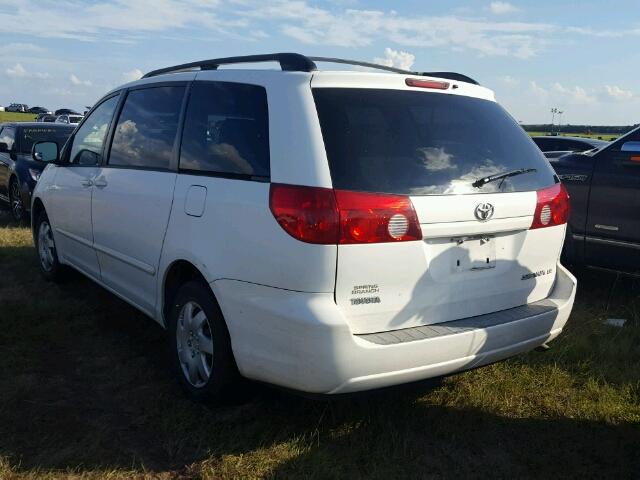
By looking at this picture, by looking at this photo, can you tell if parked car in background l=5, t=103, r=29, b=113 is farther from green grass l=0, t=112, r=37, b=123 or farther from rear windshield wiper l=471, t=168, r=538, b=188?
rear windshield wiper l=471, t=168, r=538, b=188

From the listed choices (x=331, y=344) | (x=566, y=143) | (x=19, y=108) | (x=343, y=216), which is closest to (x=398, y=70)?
(x=343, y=216)

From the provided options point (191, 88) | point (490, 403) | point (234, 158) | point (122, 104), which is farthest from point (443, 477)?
point (122, 104)

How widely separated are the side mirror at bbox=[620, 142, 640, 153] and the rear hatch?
2.57 meters

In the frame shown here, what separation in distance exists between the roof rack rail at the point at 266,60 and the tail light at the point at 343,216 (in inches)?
26.4

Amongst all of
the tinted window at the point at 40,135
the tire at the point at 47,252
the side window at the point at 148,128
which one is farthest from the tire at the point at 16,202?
the side window at the point at 148,128

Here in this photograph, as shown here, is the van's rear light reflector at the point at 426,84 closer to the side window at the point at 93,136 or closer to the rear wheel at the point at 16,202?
the side window at the point at 93,136

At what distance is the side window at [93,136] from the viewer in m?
4.66

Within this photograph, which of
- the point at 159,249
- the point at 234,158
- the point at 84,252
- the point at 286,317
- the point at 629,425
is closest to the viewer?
the point at 286,317

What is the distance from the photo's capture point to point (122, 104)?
14.7 ft

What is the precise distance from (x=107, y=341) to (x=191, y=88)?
1902 millimetres

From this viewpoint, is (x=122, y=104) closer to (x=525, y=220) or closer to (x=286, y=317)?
(x=286, y=317)

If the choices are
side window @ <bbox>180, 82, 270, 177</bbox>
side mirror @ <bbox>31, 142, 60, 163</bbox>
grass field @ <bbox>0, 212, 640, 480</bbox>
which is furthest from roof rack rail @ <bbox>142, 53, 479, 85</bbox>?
side mirror @ <bbox>31, 142, 60, 163</bbox>

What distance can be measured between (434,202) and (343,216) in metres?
0.46

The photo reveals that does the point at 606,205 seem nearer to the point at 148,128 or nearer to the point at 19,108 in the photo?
the point at 148,128
